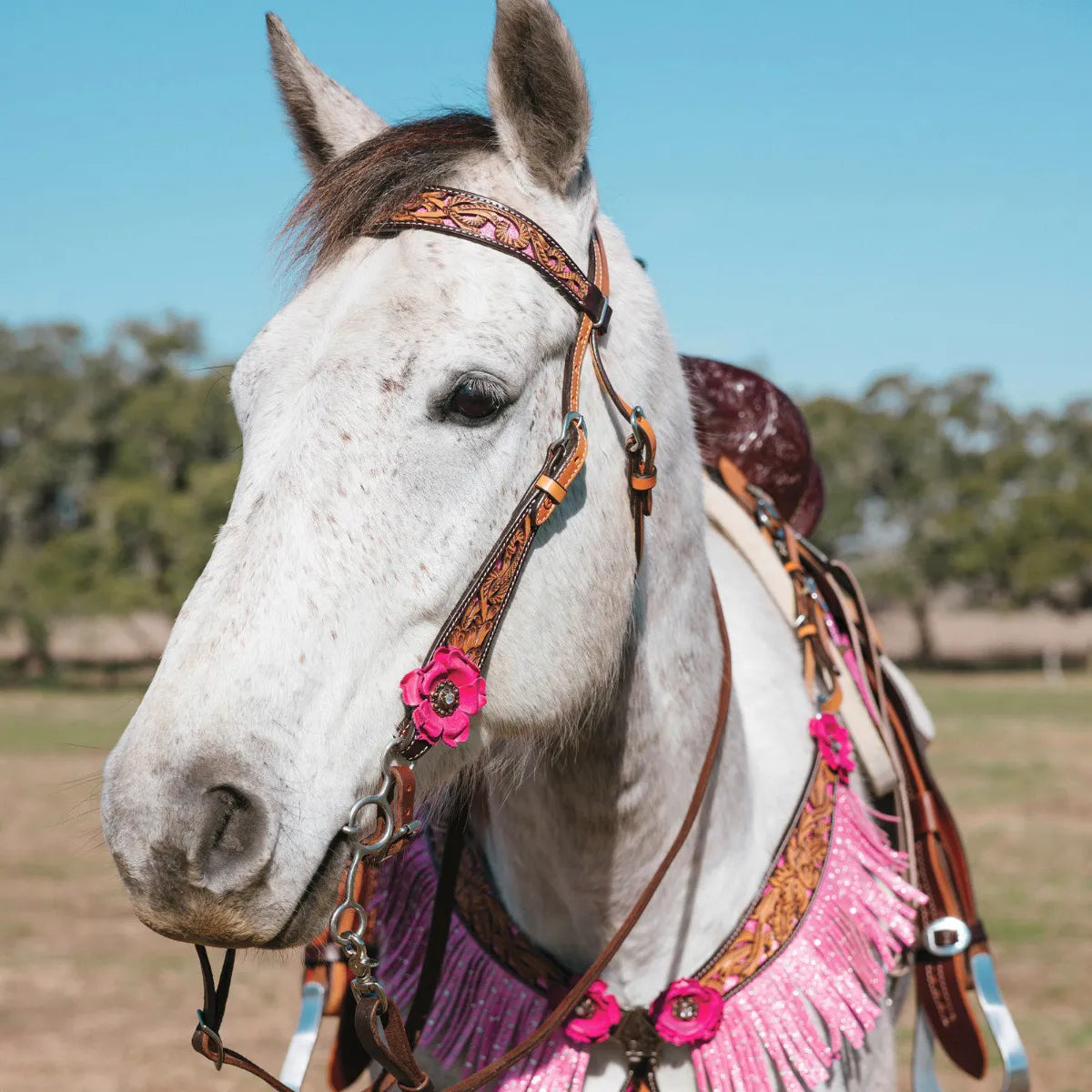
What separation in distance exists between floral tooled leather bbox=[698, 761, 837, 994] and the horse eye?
3.42ft

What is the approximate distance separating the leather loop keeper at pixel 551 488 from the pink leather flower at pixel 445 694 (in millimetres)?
254

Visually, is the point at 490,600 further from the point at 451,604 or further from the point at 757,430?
the point at 757,430

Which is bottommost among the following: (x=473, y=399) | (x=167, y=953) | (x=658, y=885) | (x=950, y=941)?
(x=167, y=953)

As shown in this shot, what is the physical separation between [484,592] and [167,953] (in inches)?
271

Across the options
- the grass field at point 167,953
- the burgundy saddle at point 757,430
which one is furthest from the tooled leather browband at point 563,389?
the burgundy saddle at point 757,430

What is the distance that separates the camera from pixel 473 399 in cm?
154

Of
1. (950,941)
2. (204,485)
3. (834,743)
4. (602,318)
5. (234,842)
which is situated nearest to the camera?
(234,842)

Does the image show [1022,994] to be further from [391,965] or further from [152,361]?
[152,361]

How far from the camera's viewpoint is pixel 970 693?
27.6m

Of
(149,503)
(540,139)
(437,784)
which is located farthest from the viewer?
(149,503)

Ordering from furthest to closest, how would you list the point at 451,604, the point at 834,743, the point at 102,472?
the point at 102,472, the point at 834,743, the point at 451,604

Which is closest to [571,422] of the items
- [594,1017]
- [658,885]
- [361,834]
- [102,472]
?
[361,834]

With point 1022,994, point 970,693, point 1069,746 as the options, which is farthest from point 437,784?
point 970,693

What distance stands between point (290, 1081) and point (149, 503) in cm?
3080
